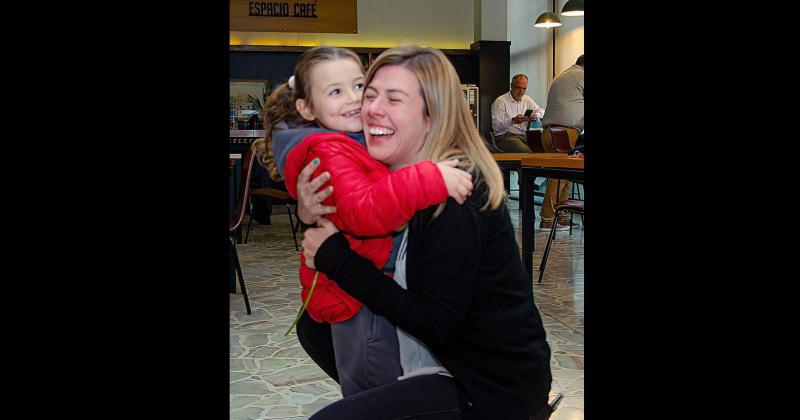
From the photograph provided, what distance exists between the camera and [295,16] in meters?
1.13

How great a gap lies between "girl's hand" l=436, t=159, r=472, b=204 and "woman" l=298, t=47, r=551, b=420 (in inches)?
0.4

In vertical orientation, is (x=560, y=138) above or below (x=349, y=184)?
above

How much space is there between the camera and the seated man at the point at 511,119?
1.61 m

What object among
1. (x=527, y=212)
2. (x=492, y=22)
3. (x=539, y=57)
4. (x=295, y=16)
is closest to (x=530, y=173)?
(x=527, y=212)

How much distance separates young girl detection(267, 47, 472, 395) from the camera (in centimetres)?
98

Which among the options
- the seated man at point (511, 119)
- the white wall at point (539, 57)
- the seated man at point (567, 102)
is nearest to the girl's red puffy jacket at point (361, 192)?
the seated man at point (511, 119)

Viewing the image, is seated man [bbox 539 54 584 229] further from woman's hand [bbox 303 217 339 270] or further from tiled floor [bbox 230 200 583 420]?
woman's hand [bbox 303 217 339 270]

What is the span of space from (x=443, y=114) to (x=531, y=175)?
188 centimetres

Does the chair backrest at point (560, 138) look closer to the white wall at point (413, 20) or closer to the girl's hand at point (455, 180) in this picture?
the white wall at point (413, 20)

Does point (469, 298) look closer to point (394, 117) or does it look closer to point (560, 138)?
point (394, 117)
